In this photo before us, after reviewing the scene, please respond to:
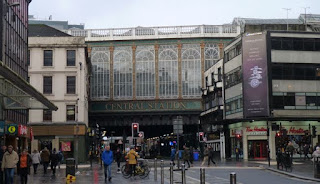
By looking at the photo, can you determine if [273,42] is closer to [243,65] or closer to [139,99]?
[243,65]

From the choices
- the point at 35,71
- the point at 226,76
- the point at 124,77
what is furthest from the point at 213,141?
the point at 35,71

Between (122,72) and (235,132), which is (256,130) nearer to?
(235,132)

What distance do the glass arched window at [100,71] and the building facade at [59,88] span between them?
65.9ft

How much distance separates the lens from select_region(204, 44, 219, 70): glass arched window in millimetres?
83875

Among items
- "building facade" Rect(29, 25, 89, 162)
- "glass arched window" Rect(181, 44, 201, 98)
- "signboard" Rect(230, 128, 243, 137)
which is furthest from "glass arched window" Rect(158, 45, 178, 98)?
"building facade" Rect(29, 25, 89, 162)

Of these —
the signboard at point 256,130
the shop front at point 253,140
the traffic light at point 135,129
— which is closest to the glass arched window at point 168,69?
the shop front at point 253,140

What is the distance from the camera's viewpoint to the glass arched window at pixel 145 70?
84062mm

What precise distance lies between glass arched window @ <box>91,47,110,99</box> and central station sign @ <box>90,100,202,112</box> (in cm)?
249

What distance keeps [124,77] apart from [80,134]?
24.0 metres

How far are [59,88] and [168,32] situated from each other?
27.1m

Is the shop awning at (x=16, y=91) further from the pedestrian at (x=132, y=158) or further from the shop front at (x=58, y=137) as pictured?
the shop front at (x=58, y=137)

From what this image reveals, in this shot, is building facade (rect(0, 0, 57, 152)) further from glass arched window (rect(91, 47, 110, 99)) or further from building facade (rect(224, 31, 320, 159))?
glass arched window (rect(91, 47, 110, 99))

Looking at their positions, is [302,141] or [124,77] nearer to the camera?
[302,141]

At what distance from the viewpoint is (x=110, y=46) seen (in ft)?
280
